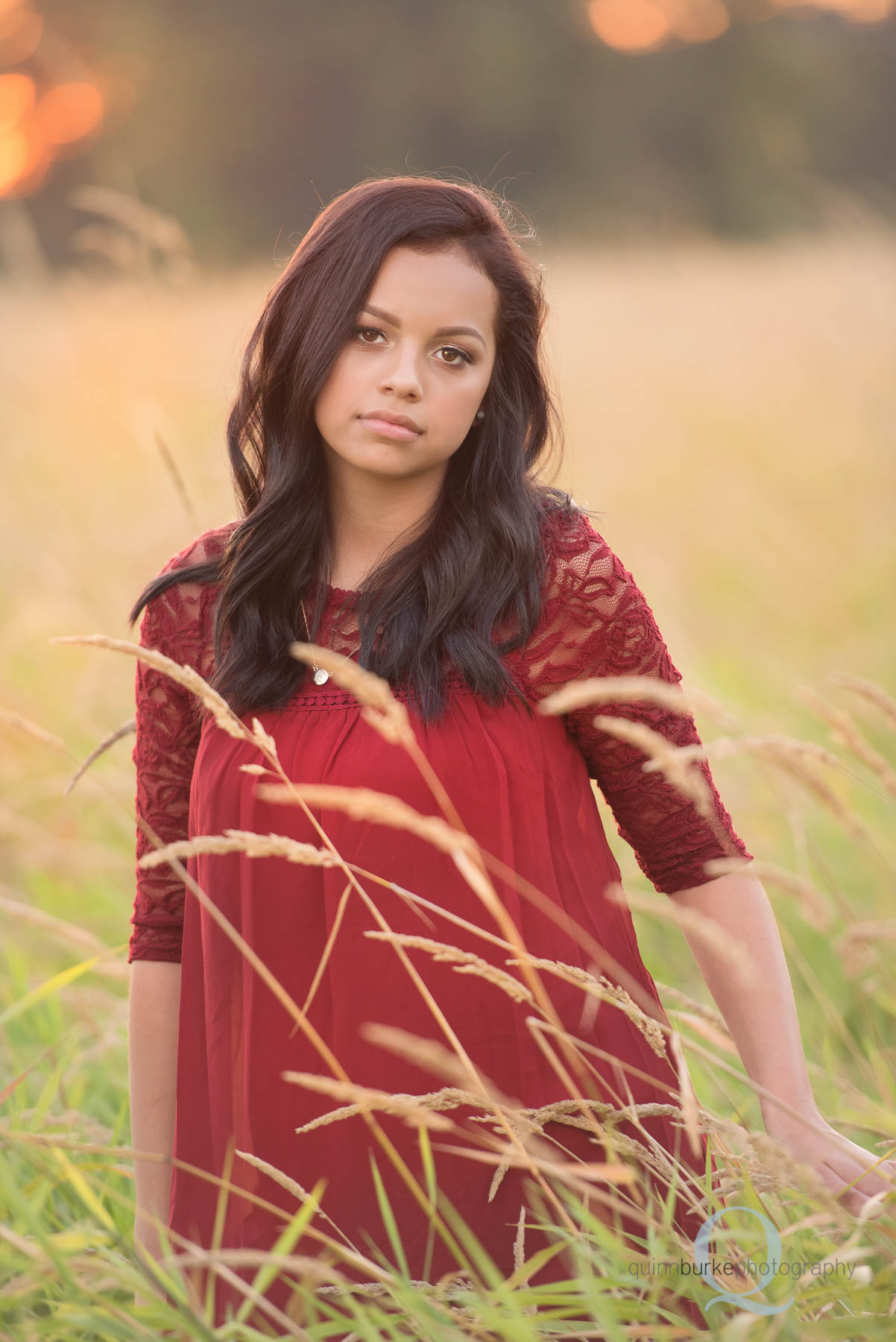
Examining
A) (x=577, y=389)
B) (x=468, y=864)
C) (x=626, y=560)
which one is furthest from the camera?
(x=577, y=389)

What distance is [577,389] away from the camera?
5.52 meters

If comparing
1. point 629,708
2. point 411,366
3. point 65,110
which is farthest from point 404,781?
point 65,110

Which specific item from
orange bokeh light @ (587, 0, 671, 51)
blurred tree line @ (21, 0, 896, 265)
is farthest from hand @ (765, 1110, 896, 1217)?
orange bokeh light @ (587, 0, 671, 51)

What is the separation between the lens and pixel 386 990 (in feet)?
4.68

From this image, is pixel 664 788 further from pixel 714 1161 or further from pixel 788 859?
pixel 788 859

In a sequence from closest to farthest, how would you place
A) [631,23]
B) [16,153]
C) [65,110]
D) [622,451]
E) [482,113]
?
1. [16,153]
2. [65,110]
3. [622,451]
4. [631,23]
5. [482,113]

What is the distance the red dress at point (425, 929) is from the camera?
4.52ft

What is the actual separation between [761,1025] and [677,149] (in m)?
11.5

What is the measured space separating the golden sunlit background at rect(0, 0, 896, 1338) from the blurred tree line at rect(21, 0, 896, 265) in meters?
0.07

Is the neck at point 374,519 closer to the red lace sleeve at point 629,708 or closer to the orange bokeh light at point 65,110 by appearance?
the red lace sleeve at point 629,708

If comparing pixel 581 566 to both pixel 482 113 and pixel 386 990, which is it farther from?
pixel 482 113

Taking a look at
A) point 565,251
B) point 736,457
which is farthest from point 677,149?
point 736,457

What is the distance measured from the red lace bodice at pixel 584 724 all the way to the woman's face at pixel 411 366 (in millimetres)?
206

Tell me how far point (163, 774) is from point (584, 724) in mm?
610
